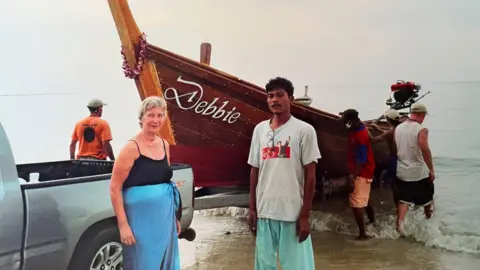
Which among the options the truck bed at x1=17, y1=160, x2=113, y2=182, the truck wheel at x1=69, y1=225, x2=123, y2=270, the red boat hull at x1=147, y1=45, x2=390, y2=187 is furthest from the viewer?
the red boat hull at x1=147, y1=45, x2=390, y2=187

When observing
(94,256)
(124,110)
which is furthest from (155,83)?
(94,256)

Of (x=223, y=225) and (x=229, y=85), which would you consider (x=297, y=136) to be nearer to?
(x=229, y=85)

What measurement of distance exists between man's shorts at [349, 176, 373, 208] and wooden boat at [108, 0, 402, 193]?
664 millimetres

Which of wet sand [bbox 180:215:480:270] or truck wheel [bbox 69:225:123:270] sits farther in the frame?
wet sand [bbox 180:215:480:270]

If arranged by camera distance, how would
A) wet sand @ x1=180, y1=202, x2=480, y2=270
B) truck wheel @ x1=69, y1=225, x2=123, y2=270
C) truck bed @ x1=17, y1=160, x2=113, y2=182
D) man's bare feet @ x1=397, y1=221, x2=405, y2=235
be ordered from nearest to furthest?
truck wheel @ x1=69, y1=225, x2=123, y2=270
truck bed @ x1=17, y1=160, x2=113, y2=182
wet sand @ x1=180, y1=202, x2=480, y2=270
man's bare feet @ x1=397, y1=221, x2=405, y2=235

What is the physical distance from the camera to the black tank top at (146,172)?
2.53 metres

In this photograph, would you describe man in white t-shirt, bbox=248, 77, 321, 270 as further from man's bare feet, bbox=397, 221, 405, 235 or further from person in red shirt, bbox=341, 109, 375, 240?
man's bare feet, bbox=397, 221, 405, 235

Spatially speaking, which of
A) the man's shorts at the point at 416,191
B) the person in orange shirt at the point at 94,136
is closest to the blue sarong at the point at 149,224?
the person in orange shirt at the point at 94,136

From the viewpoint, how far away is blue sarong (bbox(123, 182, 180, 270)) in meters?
2.55

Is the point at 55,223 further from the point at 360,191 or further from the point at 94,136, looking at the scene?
the point at 360,191

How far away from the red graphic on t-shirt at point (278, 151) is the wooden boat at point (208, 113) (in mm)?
2695

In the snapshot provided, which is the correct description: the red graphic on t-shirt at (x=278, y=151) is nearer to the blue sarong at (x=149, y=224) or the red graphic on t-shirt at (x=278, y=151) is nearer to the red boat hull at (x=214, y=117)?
the blue sarong at (x=149, y=224)

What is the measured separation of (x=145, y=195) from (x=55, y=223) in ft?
1.99

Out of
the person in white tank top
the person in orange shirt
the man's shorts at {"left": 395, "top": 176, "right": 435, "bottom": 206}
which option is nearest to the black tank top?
the person in orange shirt
